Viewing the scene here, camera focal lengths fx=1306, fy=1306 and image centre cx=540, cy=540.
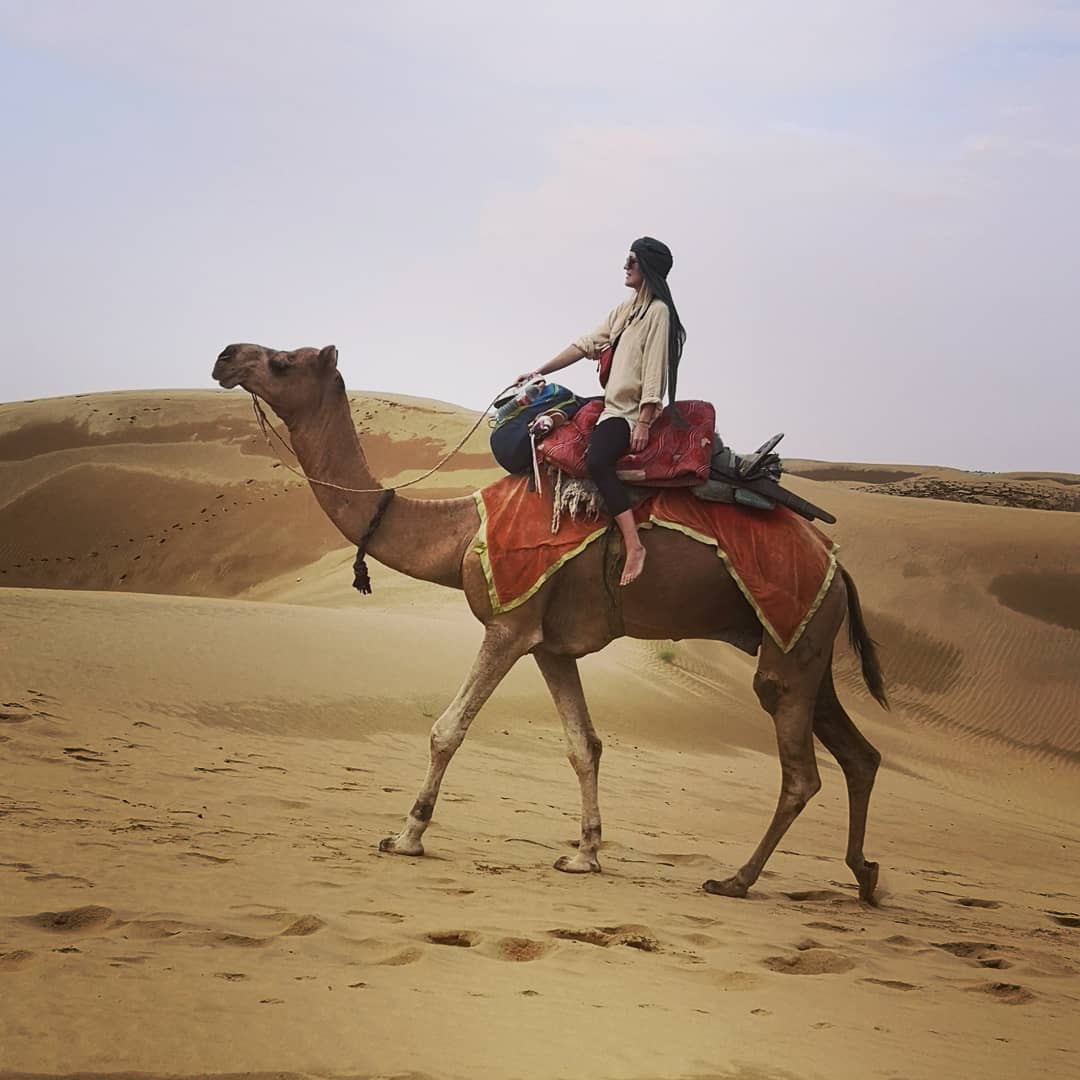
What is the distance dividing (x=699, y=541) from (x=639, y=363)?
1143 millimetres

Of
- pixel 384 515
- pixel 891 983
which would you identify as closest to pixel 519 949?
pixel 891 983

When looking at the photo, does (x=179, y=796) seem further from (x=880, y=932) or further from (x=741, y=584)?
(x=880, y=932)

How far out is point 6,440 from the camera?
4369cm

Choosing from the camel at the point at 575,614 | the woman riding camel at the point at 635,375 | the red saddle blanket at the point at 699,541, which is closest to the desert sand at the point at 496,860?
the camel at the point at 575,614

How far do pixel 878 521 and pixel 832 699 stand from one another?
68.4 feet

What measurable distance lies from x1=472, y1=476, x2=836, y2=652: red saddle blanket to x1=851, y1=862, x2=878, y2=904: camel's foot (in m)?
1.42

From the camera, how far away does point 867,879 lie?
25.9 ft

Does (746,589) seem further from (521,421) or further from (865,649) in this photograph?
(521,421)

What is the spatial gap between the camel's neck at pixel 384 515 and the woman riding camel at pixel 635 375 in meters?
0.97

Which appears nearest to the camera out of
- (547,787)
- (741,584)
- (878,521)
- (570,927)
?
(570,927)

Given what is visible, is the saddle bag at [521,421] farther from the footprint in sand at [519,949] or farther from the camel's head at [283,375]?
the footprint in sand at [519,949]

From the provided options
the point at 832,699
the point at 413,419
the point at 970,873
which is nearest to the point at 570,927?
the point at 832,699

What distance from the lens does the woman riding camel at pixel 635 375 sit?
7742mm

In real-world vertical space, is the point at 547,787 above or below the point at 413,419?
below
